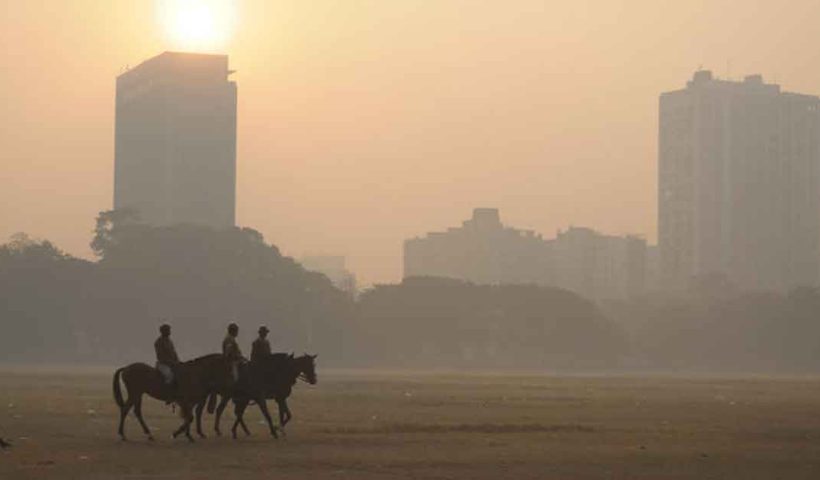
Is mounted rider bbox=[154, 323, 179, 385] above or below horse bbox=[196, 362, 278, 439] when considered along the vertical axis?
above

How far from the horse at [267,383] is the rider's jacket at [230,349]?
0.69m

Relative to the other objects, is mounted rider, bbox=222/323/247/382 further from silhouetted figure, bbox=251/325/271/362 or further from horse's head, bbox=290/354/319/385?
horse's head, bbox=290/354/319/385

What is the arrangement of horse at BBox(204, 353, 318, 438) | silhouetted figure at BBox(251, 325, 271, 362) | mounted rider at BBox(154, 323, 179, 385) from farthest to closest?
silhouetted figure at BBox(251, 325, 271, 362), horse at BBox(204, 353, 318, 438), mounted rider at BBox(154, 323, 179, 385)

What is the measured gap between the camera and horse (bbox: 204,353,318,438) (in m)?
40.9

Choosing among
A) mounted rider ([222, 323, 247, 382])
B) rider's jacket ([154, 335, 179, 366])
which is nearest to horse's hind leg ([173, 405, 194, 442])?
rider's jacket ([154, 335, 179, 366])

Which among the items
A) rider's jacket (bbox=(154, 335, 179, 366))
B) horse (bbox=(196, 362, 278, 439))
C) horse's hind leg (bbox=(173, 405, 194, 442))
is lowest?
horse's hind leg (bbox=(173, 405, 194, 442))

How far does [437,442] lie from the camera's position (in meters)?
41.1

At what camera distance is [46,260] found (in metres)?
178

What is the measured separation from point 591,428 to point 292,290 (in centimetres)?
13142

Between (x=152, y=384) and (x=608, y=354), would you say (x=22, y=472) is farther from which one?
(x=608, y=354)

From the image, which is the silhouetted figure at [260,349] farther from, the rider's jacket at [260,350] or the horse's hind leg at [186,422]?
the horse's hind leg at [186,422]

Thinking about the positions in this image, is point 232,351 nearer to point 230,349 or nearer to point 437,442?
point 230,349

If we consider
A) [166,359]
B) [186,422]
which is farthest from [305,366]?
[186,422]

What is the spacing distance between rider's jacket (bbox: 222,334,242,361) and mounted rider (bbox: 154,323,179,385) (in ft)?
3.73
